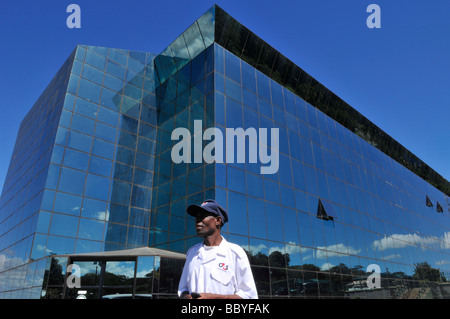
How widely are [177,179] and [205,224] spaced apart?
55.5ft

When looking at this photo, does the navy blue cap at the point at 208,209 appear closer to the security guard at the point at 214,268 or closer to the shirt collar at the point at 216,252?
the security guard at the point at 214,268

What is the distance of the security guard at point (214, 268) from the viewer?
10.2 feet

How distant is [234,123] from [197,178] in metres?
4.03

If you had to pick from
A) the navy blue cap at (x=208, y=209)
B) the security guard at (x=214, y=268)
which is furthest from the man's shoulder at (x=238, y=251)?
the navy blue cap at (x=208, y=209)

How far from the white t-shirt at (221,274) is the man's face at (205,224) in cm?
19

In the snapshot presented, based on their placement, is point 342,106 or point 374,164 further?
point 374,164

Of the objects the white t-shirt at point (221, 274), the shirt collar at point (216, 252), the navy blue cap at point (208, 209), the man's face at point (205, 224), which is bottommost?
the white t-shirt at point (221, 274)

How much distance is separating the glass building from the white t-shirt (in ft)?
42.0

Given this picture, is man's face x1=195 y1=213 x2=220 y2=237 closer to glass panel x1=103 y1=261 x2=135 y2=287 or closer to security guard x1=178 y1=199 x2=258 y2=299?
security guard x1=178 y1=199 x2=258 y2=299

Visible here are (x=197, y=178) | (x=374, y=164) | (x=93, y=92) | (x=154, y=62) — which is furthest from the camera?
(x=374, y=164)

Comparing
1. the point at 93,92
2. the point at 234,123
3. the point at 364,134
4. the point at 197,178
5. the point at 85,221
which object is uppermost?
the point at 364,134

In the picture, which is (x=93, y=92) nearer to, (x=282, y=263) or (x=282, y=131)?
(x=282, y=131)

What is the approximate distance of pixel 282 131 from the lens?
2305cm
